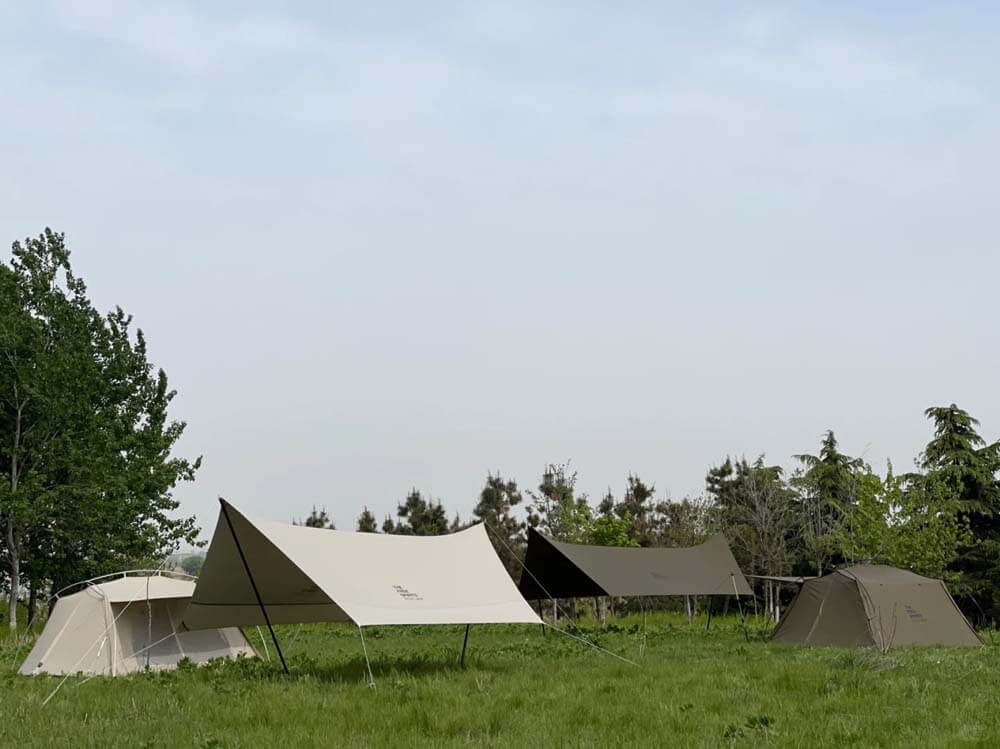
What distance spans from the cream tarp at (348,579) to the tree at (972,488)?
20.8 meters

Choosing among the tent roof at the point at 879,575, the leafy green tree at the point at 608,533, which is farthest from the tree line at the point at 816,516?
the tent roof at the point at 879,575

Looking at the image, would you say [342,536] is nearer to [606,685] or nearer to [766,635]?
[606,685]

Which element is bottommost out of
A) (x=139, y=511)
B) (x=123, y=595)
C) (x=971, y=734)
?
(x=971, y=734)

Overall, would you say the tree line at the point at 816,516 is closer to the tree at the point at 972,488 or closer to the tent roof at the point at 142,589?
the tree at the point at 972,488

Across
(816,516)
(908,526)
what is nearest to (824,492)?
(816,516)

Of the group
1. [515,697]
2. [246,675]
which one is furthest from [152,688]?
[515,697]

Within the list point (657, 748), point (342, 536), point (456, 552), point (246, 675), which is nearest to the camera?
point (657, 748)

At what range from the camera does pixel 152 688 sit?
12172 mm

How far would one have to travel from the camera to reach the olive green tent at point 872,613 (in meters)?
18.6

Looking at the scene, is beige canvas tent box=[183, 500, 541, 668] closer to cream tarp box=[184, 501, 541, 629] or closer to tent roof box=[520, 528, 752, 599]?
cream tarp box=[184, 501, 541, 629]

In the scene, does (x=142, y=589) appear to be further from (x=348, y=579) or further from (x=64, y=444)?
(x=64, y=444)

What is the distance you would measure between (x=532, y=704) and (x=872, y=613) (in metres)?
10.5

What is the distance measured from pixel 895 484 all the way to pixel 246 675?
2386cm

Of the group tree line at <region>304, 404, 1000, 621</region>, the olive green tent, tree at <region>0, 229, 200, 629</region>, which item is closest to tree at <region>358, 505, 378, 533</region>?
tree line at <region>304, 404, 1000, 621</region>
